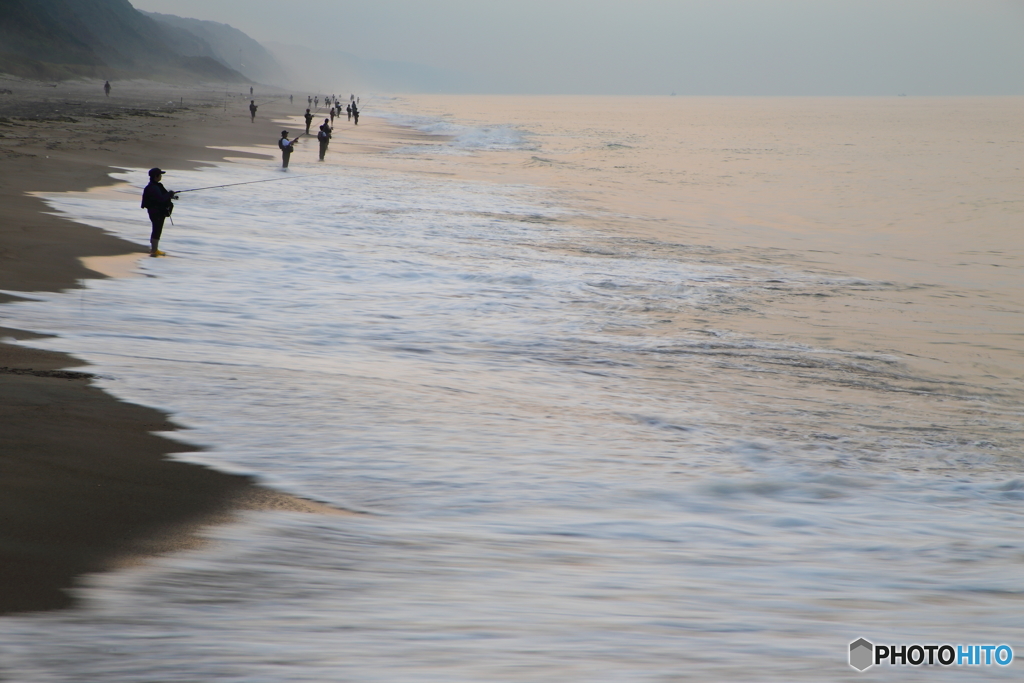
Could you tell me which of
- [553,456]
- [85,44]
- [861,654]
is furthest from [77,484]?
[85,44]

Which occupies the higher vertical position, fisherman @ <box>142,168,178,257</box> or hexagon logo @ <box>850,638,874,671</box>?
fisherman @ <box>142,168,178,257</box>

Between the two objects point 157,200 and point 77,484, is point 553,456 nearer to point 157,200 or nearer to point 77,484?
point 77,484

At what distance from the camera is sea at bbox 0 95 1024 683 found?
3988 mm

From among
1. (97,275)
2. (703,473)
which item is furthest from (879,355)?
(97,275)

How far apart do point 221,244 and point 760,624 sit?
39.6ft

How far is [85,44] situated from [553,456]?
143182 mm

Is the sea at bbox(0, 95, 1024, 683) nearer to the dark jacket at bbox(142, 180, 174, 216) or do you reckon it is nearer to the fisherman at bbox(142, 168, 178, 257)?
the fisherman at bbox(142, 168, 178, 257)

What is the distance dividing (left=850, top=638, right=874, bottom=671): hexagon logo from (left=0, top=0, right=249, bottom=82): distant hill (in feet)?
342

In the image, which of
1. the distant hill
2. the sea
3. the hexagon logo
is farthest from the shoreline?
the distant hill

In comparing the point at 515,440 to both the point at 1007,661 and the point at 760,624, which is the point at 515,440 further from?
the point at 1007,661

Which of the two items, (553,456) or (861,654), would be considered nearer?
(861,654)

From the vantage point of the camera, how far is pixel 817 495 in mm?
5773

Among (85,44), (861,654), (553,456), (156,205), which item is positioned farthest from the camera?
(85,44)

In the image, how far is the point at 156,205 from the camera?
12.2 m
